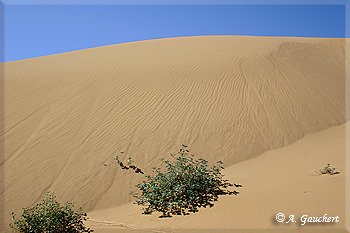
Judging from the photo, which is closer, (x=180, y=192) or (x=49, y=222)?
(x=49, y=222)

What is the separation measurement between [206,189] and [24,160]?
4459mm

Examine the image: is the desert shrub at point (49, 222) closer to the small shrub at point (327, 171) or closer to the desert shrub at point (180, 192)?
the desert shrub at point (180, 192)

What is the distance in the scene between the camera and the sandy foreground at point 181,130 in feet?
18.9

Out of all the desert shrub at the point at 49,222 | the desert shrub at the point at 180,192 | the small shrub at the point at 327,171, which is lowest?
the desert shrub at the point at 49,222

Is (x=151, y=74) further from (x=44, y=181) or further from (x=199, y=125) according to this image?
(x=44, y=181)

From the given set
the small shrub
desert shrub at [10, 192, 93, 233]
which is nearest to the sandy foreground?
the small shrub

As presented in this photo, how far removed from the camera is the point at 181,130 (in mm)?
8695

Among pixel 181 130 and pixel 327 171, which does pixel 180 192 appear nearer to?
pixel 181 130

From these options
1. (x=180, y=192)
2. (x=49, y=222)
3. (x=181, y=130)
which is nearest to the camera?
(x=49, y=222)

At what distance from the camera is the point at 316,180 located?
6293 millimetres

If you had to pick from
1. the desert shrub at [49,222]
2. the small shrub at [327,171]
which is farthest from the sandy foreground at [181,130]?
the desert shrub at [49,222]

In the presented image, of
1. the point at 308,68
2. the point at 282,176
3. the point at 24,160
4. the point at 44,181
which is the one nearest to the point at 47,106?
the point at 24,160

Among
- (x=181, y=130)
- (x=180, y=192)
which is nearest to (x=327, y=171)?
(x=180, y=192)

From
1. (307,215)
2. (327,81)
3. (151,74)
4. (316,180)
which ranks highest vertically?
(327,81)
